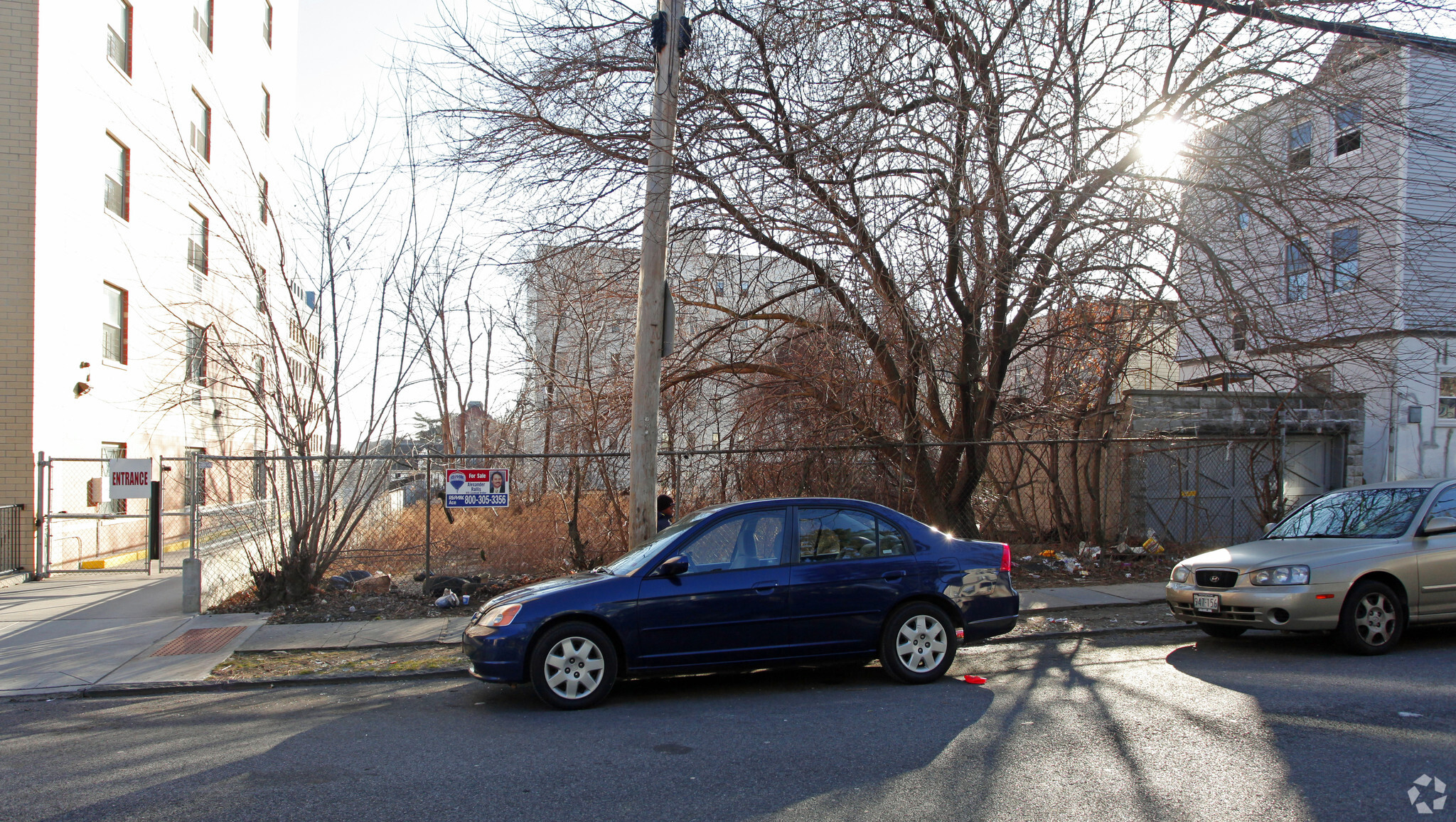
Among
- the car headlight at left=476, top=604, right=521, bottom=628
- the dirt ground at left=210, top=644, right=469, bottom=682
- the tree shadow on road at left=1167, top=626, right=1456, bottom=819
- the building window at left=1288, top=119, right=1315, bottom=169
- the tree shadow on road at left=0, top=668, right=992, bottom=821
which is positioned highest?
the building window at left=1288, top=119, right=1315, bottom=169

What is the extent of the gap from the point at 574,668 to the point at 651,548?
1.16m

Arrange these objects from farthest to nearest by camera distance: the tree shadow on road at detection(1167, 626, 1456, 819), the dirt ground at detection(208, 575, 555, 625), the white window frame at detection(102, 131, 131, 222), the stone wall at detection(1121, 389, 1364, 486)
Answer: the white window frame at detection(102, 131, 131, 222), the stone wall at detection(1121, 389, 1364, 486), the dirt ground at detection(208, 575, 555, 625), the tree shadow on road at detection(1167, 626, 1456, 819)

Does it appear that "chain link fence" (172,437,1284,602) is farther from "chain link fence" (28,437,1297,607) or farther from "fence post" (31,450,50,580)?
"fence post" (31,450,50,580)

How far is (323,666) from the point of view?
315 inches

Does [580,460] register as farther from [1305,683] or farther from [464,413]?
[464,413]

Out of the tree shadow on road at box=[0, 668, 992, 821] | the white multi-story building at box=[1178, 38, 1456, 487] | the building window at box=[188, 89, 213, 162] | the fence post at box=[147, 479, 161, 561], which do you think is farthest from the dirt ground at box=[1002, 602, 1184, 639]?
the building window at box=[188, 89, 213, 162]

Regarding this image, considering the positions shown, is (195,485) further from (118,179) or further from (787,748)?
(118,179)

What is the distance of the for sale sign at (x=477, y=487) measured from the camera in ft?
34.6

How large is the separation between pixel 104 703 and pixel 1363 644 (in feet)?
33.4

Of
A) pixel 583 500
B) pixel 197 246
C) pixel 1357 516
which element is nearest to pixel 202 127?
pixel 197 246

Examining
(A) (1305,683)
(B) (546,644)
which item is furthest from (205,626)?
(A) (1305,683)

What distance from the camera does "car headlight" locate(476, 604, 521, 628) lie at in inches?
249

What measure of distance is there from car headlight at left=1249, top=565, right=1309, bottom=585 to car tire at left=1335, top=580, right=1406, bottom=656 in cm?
38

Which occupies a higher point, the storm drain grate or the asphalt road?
the asphalt road
